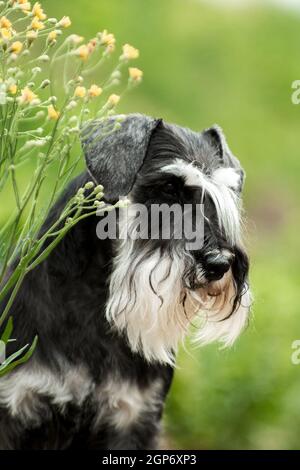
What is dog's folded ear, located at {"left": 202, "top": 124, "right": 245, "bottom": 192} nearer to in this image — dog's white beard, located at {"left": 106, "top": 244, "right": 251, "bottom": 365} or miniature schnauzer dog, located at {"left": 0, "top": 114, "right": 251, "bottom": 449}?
miniature schnauzer dog, located at {"left": 0, "top": 114, "right": 251, "bottom": 449}

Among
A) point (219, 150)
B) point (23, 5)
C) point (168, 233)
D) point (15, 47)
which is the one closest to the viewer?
point (15, 47)

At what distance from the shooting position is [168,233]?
11.7 feet

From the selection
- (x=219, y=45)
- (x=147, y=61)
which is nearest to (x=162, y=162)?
(x=147, y=61)

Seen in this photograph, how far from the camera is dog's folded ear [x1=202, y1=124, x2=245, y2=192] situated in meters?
3.89

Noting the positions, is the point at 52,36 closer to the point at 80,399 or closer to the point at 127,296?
the point at 127,296

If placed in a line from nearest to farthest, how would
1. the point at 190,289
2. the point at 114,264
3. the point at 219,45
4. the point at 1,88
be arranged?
the point at 1,88, the point at 190,289, the point at 114,264, the point at 219,45

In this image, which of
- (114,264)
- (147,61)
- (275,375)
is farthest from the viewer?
(147,61)

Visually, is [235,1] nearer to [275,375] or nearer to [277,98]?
[277,98]

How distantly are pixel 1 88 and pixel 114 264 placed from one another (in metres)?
1.26

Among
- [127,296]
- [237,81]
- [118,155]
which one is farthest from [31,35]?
[237,81]

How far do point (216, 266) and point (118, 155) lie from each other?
548 mm

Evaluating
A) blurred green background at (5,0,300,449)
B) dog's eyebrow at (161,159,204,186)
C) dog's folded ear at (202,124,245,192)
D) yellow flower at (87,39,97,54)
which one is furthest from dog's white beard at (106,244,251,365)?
blurred green background at (5,0,300,449)

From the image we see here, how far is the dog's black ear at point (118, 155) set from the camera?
11.7 feet

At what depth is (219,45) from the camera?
40.8ft
